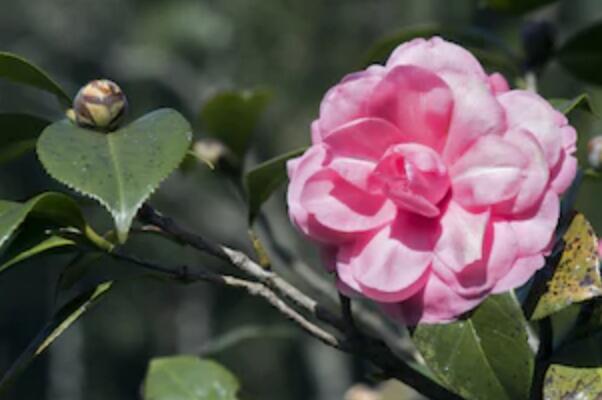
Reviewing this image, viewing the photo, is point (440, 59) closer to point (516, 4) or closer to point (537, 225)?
point (537, 225)

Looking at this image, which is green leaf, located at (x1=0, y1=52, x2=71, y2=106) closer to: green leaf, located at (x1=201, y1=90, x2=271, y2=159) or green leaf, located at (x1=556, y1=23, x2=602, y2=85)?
green leaf, located at (x1=201, y1=90, x2=271, y2=159)

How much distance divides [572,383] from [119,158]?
343 mm

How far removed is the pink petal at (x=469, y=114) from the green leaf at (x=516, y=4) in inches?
24.9

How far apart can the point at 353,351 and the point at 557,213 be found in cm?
18

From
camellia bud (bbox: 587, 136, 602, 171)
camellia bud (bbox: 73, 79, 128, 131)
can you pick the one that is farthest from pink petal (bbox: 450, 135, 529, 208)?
camellia bud (bbox: 587, 136, 602, 171)

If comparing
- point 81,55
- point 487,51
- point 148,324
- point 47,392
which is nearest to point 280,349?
point 148,324

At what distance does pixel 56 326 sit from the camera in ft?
2.96

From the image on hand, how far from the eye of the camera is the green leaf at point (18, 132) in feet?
3.24

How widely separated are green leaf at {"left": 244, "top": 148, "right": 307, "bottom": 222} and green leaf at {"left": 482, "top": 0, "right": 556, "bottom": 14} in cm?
49

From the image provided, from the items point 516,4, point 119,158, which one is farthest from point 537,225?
point 516,4

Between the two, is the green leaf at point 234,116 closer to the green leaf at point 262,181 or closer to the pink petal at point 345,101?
the green leaf at point 262,181

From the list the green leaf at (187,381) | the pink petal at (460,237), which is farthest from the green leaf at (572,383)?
the green leaf at (187,381)

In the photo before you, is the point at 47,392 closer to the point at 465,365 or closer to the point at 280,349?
the point at 280,349

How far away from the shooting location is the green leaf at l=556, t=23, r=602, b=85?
149 cm
